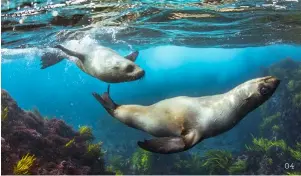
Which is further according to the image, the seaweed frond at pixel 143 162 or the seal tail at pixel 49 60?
the seaweed frond at pixel 143 162

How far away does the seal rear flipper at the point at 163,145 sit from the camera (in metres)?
4.09

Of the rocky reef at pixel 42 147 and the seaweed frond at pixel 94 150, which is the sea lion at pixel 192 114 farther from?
the seaweed frond at pixel 94 150

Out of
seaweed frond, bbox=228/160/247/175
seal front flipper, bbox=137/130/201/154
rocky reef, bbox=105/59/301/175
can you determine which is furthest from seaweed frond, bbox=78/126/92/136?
seal front flipper, bbox=137/130/201/154

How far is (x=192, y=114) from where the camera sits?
4.79 metres

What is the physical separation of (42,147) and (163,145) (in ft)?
17.3

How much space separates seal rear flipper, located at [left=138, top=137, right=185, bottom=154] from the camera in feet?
13.4

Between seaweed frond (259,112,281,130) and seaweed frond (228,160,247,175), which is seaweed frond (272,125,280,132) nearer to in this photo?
seaweed frond (259,112,281,130)

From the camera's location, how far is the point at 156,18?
37.9ft

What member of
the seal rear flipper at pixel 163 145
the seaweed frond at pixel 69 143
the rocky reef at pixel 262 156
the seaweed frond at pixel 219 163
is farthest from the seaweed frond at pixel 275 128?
the seal rear flipper at pixel 163 145

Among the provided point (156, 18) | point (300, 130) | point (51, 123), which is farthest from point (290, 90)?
point (51, 123)

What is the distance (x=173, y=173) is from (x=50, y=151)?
24.0ft

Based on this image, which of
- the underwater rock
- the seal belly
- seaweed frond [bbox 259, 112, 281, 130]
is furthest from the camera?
seaweed frond [bbox 259, 112, 281, 130]

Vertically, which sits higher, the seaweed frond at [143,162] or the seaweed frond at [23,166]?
the seaweed frond at [23,166]

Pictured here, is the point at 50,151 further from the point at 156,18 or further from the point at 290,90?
the point at 290,90
